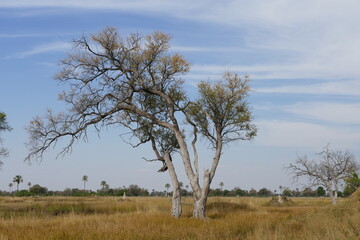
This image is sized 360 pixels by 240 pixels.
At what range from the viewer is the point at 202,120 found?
83.4 feet

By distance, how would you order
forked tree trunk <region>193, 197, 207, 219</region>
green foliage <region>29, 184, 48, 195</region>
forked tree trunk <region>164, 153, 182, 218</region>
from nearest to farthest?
forked tree trunk <region>193, 197, 207, 219</region>
forked tree trunk <region>164, 153, 182, 218</region>
green foliage <region>29, 184, 48, 195</region>

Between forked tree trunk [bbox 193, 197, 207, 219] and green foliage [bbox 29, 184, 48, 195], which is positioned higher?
A: forked tree trunk [bbox 193, 197, 207, 219]

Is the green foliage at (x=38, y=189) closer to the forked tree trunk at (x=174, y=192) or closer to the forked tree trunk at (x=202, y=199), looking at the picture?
the forked tree trunk at (x=174, y=192)

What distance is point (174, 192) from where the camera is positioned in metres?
23.1

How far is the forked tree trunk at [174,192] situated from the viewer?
74.1 ft

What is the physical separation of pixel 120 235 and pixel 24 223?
672 centimetres

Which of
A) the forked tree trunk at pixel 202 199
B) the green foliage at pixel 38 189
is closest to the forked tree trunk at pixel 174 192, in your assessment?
the forked tree trunk at pixel 202 199

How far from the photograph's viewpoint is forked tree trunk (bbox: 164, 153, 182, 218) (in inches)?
889

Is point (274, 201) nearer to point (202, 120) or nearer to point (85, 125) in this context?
point (202, 120)

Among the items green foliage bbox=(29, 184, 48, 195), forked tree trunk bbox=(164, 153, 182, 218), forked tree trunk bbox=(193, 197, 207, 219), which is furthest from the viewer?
green foliage bbox=(29, 184, 48, 195)

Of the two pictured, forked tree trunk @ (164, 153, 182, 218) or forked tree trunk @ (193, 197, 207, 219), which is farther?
forked tree trunk @ (164, 153, 182, 218)

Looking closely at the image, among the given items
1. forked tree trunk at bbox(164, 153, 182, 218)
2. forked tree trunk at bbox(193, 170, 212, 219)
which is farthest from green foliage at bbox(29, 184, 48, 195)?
forked tree trunk at bbox(193, 170, 212, 219)

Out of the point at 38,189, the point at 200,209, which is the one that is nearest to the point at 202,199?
the point at 200,209

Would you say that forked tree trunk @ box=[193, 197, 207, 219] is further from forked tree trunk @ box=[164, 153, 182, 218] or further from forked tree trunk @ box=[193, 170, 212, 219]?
forked tree trunk @ box=[164, 153, 182, 218]
